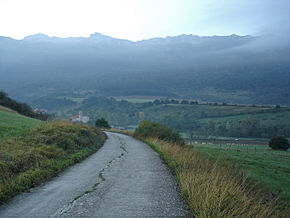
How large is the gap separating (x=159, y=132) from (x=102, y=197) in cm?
2332

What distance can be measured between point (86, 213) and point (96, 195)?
124 centimetres

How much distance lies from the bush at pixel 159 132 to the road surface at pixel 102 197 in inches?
702

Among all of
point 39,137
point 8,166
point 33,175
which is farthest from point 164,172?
point 39,137

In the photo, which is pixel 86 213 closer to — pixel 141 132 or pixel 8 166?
pixel 8 166

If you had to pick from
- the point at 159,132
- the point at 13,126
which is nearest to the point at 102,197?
the point at 13,126

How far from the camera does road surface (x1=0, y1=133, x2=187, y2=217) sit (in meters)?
5.45

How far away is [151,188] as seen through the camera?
739cm

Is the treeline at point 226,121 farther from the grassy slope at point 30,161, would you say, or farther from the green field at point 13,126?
the grassy slope at point 30,161

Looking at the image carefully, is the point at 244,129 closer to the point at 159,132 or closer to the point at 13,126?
the point at 159,132

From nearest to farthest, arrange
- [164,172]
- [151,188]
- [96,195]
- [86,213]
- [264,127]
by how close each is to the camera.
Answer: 1. [86,213]
2. [96,195]
3. [151,188]
4. [164,172]
5. [264,127]

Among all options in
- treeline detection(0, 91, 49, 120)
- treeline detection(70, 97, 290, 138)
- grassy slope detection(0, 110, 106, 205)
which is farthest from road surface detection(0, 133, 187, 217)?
treeline detection(70, 97, 290, 138)

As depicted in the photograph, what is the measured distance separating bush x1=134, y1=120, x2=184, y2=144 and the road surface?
17.8 metres

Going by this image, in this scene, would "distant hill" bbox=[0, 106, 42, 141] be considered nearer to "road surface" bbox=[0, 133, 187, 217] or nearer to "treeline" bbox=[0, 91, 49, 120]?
"road surface" bbox=[0, 133, 187, 217]

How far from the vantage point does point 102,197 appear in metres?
6.46
